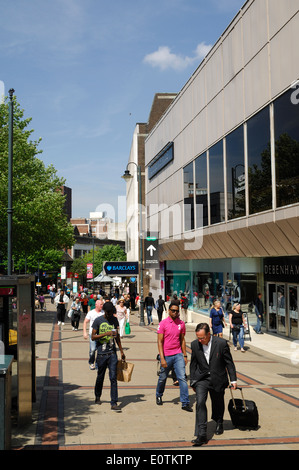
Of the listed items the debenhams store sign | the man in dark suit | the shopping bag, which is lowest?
the shopping bag

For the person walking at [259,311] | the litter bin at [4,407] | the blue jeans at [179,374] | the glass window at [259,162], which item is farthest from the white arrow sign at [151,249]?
the litter bin at [4,407]

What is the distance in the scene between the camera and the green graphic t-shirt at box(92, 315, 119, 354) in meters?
8.93

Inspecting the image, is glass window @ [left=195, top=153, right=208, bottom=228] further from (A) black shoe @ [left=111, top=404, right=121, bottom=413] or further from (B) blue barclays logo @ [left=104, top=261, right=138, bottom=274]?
(A) black shoe @ [left=111, top=404, right=121, bottom=413]

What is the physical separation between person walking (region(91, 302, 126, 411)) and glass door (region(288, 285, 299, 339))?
12.1 meters

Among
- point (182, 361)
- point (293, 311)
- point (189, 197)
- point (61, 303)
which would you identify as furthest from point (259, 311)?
point (182, 361)

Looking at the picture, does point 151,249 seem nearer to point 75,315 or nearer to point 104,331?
point 75,315

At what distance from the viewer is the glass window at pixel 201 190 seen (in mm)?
27266

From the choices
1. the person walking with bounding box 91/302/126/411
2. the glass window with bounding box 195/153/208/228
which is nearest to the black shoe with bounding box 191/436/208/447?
the person walking with bounding box 91/302/126/411

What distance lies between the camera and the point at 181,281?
1453 inches

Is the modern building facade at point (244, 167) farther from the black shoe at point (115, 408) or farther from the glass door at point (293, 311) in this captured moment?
the black shoe at point (115, 408)

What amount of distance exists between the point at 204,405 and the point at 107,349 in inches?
94.5

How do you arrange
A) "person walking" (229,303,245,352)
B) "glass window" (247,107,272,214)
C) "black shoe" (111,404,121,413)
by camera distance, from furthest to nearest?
"glass window" (247,107,272,214) → "person walking" (229,303,245,352) → "black shoe" (111,404,121,413)

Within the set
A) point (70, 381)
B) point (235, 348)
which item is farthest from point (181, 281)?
point (70, 381)
